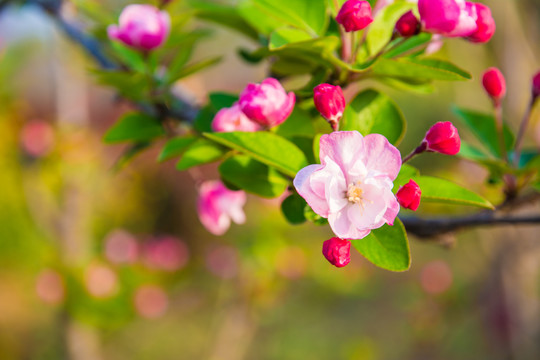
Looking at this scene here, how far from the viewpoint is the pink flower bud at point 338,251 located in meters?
0.42

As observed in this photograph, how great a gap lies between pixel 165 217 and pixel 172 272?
3146 mm

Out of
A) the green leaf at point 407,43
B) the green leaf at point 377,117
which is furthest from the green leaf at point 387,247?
the green leaf at point 407,43

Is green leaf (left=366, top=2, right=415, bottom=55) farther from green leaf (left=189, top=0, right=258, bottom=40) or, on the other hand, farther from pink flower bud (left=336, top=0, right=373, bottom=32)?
green leaf (left=189, top=0, right=258, bottom=40)

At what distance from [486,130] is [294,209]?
389 millimetres

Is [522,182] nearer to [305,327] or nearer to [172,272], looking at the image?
[172,272]

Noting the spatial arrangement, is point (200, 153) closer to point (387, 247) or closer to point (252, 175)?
point (252, 175)

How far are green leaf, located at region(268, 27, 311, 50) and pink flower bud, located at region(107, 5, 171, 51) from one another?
0.27 m

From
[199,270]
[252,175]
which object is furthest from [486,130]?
[199,270]

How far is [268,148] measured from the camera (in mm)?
461

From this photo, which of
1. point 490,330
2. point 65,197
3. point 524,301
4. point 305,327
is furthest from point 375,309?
point 65,197

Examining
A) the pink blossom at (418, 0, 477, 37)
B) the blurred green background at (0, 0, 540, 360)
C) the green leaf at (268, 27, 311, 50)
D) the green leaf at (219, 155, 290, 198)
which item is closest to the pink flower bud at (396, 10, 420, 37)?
the pink blossom at (418, 0, 477, 37)

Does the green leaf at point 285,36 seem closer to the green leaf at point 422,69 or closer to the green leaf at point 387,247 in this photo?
the green leaf at point 422,69

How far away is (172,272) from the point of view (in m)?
2.87

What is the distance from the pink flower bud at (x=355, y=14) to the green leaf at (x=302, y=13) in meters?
0.09
